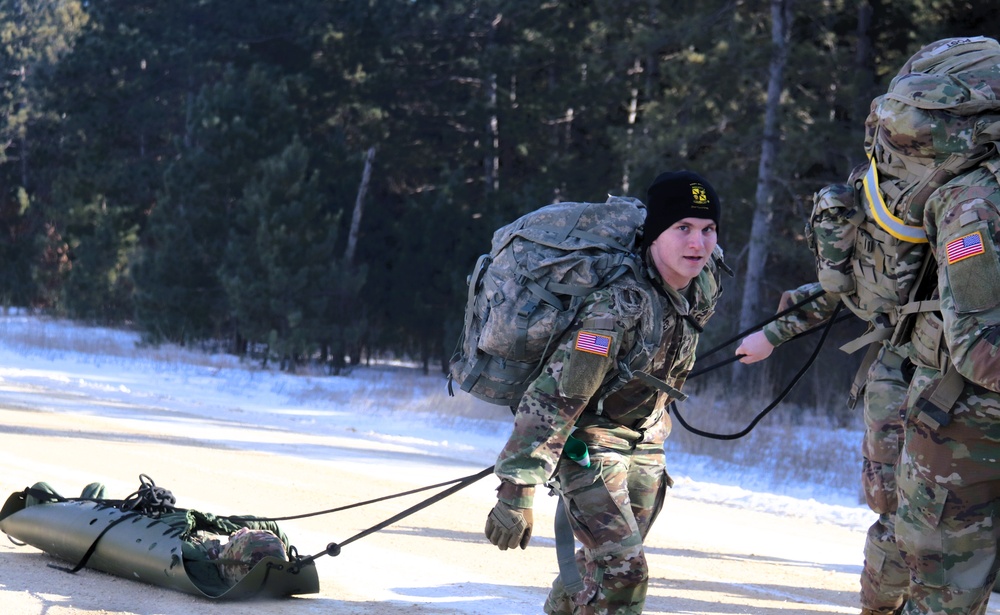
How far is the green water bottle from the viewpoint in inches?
156

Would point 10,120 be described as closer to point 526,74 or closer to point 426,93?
point 426,93

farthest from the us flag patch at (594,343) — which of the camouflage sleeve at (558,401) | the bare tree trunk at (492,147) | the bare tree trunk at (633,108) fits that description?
the bare tree trunk at (492,147)

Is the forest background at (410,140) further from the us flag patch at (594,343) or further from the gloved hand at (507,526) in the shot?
the gloved hand at (507,526)

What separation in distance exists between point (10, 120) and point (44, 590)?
4503 cm

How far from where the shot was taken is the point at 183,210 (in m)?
28.6

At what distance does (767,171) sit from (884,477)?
51.4ft

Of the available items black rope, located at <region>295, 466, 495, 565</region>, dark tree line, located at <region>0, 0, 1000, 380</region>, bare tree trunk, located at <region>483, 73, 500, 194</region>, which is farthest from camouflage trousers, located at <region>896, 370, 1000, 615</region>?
bare tree trunk, located at <region>483, 73, 500, 194</region>

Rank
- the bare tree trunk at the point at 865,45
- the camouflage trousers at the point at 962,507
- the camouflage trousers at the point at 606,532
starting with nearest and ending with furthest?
the camouflage trousers at the point at 962,507 < the camouflage trousers at the point at 606,532 < the bare tree trunk at the point at 865,45

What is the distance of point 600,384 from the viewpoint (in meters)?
3.90

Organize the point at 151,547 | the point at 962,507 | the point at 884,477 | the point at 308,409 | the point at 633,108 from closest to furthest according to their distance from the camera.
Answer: the point at 962,507, the point at 884,477, the point at 151,547, the point at 308,409, the point at 633,108

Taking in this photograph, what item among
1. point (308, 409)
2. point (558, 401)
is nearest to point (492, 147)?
point (308, 409)

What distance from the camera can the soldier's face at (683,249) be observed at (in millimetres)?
3951

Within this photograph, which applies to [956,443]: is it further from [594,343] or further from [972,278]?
[594,343]

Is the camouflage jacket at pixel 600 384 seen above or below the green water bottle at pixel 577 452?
above
